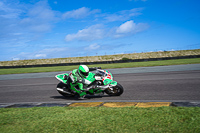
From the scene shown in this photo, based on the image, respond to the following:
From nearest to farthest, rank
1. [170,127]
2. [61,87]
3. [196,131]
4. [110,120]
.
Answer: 1. [196,131]
2. [170,127]
3. [110,120]
4. [61,87]

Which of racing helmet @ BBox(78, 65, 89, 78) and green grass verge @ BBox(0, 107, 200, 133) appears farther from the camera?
racing helmet @ BBox(78, 65, 89, 78)

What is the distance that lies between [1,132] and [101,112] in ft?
7.50

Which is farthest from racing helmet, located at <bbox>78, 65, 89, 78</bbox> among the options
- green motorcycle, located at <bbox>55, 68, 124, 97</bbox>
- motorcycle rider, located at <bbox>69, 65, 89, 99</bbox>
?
green motorcycle, located at <bbox>55, 68, 124, 97</bbox>

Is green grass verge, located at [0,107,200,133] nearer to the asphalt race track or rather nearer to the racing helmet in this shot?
the asphalt race track

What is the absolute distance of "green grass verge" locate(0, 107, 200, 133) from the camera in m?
3.63

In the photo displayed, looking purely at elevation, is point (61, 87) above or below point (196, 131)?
above

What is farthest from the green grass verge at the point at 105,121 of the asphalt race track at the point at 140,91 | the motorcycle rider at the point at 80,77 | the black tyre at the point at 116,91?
the black tyre at the point at 116,91

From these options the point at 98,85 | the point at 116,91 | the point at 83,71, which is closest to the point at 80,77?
the point at 83,71

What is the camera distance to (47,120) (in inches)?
174

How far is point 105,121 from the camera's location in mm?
4094

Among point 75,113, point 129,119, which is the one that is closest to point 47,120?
point 75,113

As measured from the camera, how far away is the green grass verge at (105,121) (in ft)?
11.9

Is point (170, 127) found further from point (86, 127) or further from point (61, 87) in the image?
point (61, 87)

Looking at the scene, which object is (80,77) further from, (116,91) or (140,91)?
(140,91)
